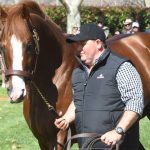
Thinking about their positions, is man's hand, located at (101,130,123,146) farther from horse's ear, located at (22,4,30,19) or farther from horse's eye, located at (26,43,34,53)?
horse's ear, located at (22,4,30,19)

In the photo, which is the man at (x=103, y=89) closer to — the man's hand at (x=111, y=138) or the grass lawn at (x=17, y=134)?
the man's hand at (x=111, y=138)

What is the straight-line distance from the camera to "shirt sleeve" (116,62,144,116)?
151 inches

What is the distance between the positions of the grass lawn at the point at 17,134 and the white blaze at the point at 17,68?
3100 mm

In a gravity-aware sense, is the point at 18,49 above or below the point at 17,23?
below

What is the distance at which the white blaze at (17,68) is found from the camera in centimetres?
452

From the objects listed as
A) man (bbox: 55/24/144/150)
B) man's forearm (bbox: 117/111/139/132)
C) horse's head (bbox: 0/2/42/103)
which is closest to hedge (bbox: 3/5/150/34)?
horse's head (bbox: 0/2/42/103)

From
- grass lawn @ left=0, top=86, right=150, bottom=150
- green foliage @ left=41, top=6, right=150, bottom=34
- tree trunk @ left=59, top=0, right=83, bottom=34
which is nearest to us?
grass lawn @ left=0, top=86, right=150, bottom=150

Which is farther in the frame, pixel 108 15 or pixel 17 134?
pixel 108 15

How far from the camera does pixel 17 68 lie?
4.61m

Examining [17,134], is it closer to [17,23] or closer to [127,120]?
[17,23]

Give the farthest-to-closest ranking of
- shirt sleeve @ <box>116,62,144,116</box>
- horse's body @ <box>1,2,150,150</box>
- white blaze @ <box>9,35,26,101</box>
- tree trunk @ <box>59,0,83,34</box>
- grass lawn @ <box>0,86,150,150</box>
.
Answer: tree trunk @ <box>59,0,83,34</box>, grass lawn @ <box>0,86,150,150</box>, horse's body @ <box>1,2,150,150</box>, white blaze @ <box>9,35,26,101</box>, shirt sleeve @ <box>116,62,144,116</box>

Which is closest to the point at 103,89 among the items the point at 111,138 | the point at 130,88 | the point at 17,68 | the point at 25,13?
the point at 130,88

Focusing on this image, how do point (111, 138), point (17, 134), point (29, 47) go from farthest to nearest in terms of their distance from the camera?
point (17, 134) → point (29, 47) → point (111, 138)

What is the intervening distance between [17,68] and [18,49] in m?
0.18
